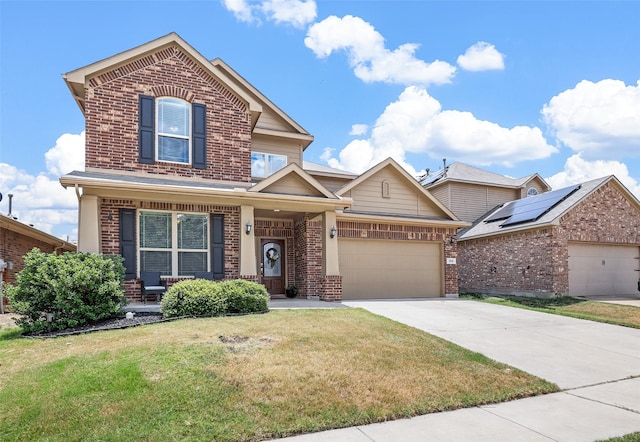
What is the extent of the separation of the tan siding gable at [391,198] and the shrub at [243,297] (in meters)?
6.35

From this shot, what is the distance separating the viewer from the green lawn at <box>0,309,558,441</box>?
13.3 ft

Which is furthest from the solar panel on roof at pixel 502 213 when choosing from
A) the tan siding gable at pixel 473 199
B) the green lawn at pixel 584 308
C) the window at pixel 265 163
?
the window at pixel 265 163

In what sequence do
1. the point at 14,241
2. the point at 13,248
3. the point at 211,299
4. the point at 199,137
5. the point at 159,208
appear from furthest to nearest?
the point at 14,241
the point at 13,248
the point at 199,137
the point at 159,208
the point at 211,299

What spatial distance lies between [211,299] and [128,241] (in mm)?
3568

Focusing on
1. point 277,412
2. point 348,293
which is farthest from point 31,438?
point 348,293

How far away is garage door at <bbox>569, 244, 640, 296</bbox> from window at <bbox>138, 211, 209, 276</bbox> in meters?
13.9

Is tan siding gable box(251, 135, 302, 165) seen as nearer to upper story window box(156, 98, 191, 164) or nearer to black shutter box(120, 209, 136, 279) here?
upper story window box(156, 98, 191, 164)

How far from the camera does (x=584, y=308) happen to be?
1384 centimetres

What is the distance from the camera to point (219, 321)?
→ 8.13 m

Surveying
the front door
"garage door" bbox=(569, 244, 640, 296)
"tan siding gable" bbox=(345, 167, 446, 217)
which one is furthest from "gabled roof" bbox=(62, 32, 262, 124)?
"garage door" bbox=(569, 244, 640, 296)

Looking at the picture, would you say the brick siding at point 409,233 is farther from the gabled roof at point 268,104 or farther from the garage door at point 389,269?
the gabled roof at point 268,104

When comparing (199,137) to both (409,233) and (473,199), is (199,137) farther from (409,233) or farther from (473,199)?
(473,199)

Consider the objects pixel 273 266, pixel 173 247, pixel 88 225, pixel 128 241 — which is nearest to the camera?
pixel 88 225

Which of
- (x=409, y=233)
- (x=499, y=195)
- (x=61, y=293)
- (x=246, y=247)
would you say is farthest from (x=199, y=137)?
(x=499, y=195)
